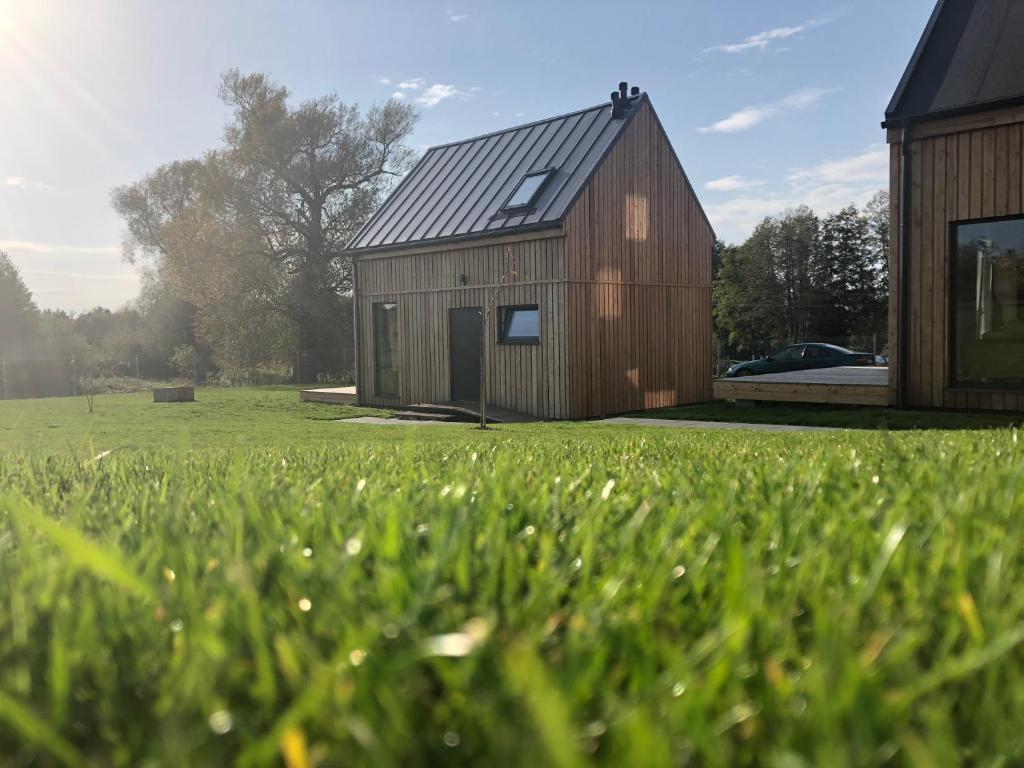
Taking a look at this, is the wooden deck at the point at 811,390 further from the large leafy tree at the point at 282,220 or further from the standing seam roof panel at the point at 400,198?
the large leafy tree at the point at 282,220

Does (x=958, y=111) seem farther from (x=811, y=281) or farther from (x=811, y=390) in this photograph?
(x=811, y=281)

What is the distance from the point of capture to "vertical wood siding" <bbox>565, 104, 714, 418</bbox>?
17.3 m

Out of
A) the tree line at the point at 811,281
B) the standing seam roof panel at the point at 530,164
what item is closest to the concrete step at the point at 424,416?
the standing seam roof panel at the point at 530,164

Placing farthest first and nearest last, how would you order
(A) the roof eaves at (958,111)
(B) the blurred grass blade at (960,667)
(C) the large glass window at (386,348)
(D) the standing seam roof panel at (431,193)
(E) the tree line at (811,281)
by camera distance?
1. (E) the tree line at (811,281)
2. (C) the large glass window at (386,348)
3. (D) the standing seam roof panel at (431,193)
4. (A) the roof eaves at (958,111)
5. (B) the blurred grass blade at (960,667)

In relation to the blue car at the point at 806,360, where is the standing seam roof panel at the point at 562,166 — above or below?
above

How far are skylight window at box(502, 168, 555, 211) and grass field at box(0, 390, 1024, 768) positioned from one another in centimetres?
1673

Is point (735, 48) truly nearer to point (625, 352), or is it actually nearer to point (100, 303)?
point (625, 352)

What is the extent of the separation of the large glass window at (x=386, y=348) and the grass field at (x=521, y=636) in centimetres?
1957

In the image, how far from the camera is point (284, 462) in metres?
3.36

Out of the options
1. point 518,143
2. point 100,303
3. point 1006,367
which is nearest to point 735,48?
point 518,143

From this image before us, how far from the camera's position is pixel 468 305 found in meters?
19.0

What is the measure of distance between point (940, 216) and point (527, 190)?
8.82 metres

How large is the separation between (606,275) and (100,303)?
58085 millimetres

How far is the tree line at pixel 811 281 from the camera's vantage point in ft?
162
